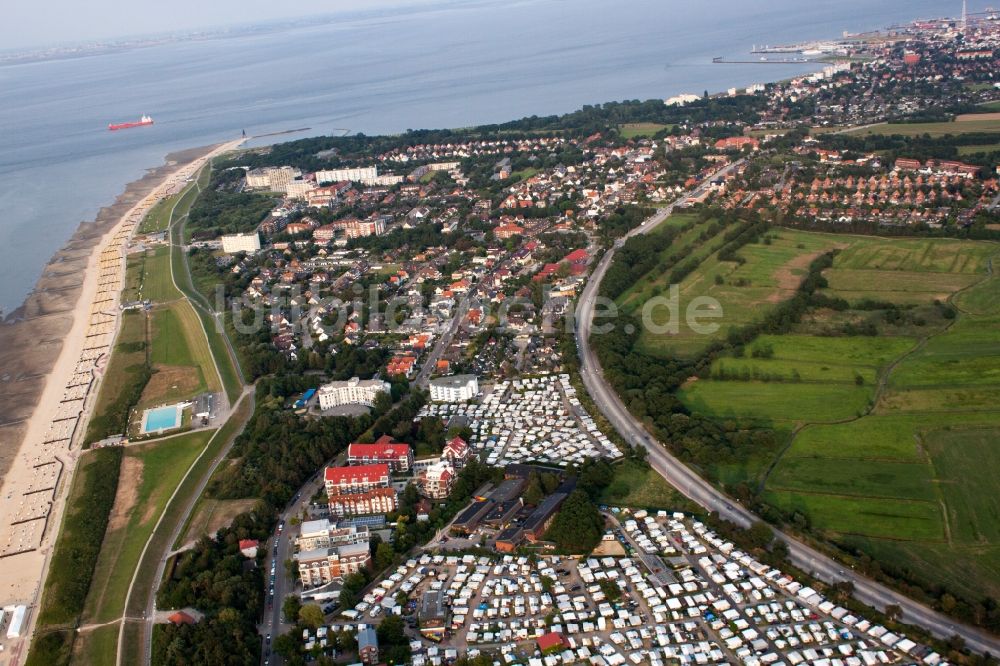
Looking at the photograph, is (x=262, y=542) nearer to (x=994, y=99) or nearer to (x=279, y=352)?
(x=279, y=352)

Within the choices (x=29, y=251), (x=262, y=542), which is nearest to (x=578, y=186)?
(x=29, y=251)

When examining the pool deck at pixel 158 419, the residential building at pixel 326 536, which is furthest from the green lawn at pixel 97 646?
the pool deck at pixel 158 419

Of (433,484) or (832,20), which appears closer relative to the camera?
(433,484)

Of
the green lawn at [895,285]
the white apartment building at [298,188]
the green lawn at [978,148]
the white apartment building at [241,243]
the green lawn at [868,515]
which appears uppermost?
the white apartment building at [298,188]

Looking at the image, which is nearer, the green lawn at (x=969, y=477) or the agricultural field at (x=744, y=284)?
the green lawn at (x=969, y=477)

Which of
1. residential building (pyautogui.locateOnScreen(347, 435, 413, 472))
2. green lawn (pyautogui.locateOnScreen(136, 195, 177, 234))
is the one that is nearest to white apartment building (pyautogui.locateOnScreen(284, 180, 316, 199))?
green lawn (pyautogui.locateOnScreen(136, 195, 177, 234))

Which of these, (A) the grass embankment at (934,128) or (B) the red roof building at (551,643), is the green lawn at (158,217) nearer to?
(B) the red roof building at (551,643)

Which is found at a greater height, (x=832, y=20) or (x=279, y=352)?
(x=832, y=20)
